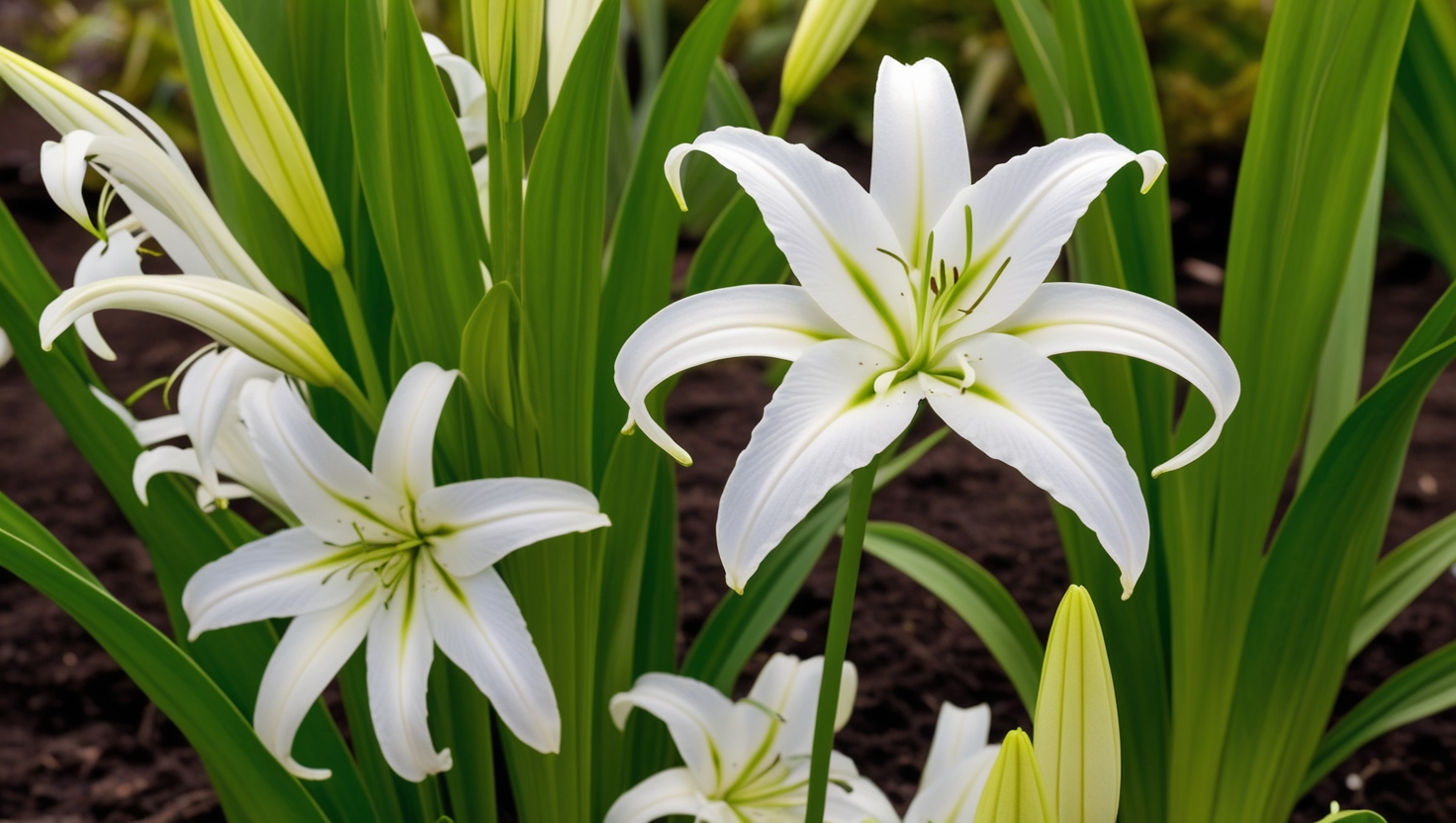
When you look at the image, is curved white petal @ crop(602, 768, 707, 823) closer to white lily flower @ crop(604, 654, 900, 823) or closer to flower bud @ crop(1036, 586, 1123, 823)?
white lily flower @ crop(604, 654, 900, 823)

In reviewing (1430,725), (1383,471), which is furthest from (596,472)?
(1430,725)

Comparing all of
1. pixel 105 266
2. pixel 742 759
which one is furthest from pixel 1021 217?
pixel 105 266

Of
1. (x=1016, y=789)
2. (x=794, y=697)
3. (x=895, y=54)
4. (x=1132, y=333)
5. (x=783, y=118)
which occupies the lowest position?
(x=1016, y=789)

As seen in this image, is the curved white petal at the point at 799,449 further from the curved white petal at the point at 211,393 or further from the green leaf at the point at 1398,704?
the green leaf at the point at 1398,704

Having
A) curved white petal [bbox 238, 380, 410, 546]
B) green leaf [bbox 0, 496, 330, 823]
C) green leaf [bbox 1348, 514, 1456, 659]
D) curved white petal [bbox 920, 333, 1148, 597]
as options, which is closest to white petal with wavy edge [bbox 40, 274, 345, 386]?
curved white petal [bbox 238, 380, 410, 546]

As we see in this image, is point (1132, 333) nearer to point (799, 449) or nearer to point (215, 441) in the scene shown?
point (799, 449)

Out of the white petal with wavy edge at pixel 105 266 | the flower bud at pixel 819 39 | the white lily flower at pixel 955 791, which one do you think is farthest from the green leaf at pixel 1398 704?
the white petal with wavy edge at pixel 105 266

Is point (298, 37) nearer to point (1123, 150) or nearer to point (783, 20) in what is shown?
point (1123, 150)
